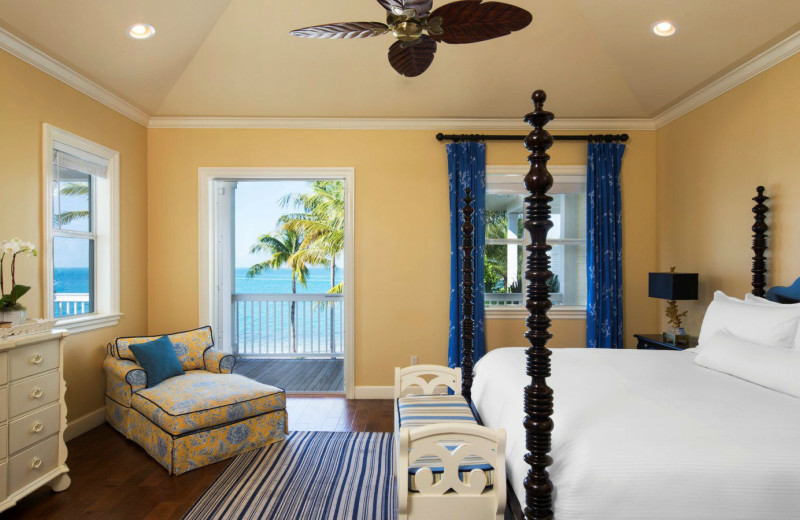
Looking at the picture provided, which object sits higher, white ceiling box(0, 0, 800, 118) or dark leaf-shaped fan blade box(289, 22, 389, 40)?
white ceiling box(0, 0, 800, 118)

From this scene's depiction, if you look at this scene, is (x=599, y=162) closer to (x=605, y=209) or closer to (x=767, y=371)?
(x=605, y=209)

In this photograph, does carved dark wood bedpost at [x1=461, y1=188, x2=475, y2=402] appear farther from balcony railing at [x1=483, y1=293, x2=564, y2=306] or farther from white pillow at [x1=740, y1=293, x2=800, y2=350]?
white pillow at [x1=740, y1=293, x2=800, y2=350]

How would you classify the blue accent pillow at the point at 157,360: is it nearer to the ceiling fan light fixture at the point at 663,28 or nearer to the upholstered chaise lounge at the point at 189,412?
the upholstered chaise lounge at the point at 189,412

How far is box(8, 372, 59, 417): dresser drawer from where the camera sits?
2.42m

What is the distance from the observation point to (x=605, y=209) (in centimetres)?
457

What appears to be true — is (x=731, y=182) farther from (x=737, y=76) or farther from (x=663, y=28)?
(x=663, y=28)

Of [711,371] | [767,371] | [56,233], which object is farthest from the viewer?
[56,233]

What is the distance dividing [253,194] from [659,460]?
39.0ft

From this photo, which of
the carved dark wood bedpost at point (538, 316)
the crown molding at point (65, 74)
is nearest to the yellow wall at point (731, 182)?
the carved dark wood bedpost at point (538, 316)

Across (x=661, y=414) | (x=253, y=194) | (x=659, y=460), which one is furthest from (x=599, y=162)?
(x=253, y=194)

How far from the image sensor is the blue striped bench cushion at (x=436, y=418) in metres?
1.93

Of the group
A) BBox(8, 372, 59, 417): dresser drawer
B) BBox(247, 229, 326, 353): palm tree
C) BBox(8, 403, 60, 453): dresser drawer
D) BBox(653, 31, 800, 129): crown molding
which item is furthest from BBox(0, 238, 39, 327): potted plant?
BBox(247, 229, 326, 353): palm tree

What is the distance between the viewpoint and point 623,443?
159cm

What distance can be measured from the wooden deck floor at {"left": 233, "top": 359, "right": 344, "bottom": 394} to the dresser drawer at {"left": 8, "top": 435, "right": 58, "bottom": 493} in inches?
95.1
